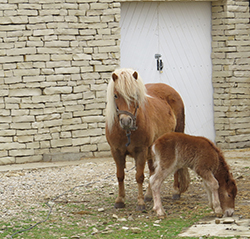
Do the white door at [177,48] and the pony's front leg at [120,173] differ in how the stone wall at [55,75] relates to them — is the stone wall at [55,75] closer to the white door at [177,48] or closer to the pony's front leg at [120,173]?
the white door at [177,48]

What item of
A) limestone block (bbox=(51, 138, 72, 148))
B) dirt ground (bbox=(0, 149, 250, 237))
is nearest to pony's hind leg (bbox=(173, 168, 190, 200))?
dirt ground (bbox=(0, 149, 250, 237))

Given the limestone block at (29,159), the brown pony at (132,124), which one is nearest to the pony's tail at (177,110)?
the brown pony at (132,124)

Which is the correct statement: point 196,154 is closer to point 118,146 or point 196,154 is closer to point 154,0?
point 118,146

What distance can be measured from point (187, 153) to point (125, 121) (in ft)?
2.45

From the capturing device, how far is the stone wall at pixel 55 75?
8312mm

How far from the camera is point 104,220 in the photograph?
499cm

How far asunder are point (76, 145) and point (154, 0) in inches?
127

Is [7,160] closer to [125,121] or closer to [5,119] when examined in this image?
[5,119]

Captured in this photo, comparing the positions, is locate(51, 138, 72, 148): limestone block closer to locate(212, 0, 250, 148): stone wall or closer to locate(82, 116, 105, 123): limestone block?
locate(82, 116, 105, 123): limestone block

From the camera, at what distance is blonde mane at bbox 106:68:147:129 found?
5016 mm

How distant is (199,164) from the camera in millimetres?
4797

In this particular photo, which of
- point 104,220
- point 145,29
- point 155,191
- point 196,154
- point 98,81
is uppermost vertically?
point 145,29

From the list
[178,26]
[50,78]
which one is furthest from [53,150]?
[178,26]

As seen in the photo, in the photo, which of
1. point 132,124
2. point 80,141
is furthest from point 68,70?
point 132,124
